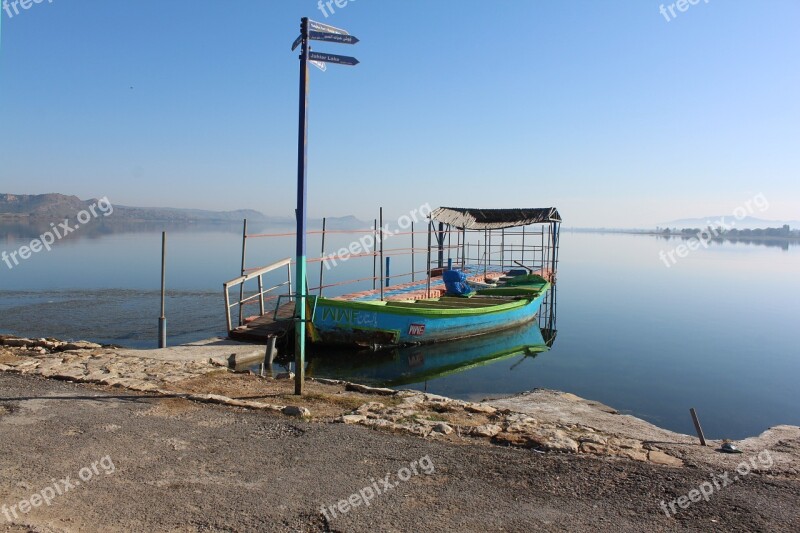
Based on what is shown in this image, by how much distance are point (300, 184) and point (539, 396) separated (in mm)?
5843

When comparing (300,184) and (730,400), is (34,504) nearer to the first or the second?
(300,184)

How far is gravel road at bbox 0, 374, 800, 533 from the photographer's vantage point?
4.18m

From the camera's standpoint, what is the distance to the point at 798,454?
6.93 metres

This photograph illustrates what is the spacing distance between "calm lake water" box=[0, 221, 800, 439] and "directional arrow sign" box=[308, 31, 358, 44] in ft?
23.0

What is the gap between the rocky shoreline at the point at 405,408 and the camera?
618 cm

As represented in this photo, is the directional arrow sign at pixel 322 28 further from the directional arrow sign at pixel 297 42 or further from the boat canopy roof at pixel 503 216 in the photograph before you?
the boat canopy roof at pixel 503 216

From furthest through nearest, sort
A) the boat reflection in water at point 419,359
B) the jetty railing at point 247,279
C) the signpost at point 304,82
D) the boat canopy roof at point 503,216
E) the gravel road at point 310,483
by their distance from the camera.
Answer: the boat canopy roof at point 503,216 < the jetty railing at point 247,279 < the boat reflection in water at point 419,359 < the signpost at point 304,82 < the gravel road at point 310,483

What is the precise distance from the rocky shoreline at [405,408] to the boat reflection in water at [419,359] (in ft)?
10.2

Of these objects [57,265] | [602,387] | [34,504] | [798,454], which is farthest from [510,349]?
[57,265]

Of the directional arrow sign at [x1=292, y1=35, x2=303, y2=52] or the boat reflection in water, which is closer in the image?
the directional arrow sign at [x1=292, y1=35, x2=303, y2=52]

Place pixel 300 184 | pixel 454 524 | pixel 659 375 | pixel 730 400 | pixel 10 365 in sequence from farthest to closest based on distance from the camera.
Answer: pixel 659 375
pixel 730 400
pixel 10 365
pixel 300 184
pixel 454 524

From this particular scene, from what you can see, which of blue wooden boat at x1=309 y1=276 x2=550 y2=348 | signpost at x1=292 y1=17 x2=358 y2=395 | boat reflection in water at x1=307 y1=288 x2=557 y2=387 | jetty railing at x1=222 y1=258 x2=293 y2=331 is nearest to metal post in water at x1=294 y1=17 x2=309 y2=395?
signpost at x1=292 y1=17 x2=358 y2=395

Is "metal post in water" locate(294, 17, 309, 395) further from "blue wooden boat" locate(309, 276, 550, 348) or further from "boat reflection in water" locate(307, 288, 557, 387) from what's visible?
"blue wooden boat" locate(309, 276, 550, 348)

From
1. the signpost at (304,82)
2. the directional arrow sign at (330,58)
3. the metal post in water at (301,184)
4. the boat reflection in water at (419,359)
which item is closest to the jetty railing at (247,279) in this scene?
the boat reflection in water at (419,359)
